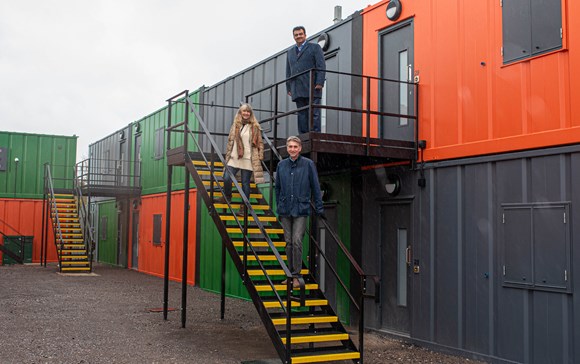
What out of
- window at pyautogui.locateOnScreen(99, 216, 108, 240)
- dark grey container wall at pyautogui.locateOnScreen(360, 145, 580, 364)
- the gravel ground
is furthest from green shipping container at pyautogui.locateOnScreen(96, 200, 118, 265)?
dark grey container wall at pyautogui.locateOnScreen(360, 145, 580, 364)

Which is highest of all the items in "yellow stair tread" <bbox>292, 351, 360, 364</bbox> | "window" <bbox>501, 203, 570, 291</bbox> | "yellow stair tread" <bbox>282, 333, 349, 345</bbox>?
"window" <bbox>501, 203, 570, 291</bbox>

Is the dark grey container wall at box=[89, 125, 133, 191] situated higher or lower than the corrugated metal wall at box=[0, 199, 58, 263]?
higher

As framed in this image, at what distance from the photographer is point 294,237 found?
26.1 feet

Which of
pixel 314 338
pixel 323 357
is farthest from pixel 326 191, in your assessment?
pixel 323 357

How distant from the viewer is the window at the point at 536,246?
747 cm

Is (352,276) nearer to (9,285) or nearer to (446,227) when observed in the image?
(446,227)

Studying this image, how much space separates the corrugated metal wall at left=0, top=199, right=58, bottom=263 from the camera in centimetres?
2548

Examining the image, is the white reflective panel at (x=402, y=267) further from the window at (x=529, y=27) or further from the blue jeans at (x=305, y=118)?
the window at (x=529, y=27)

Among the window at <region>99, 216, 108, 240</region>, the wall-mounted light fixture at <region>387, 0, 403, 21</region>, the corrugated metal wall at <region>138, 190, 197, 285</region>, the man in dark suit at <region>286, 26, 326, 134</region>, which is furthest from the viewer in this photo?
the window at <region>99, 216, 108, 240</region>

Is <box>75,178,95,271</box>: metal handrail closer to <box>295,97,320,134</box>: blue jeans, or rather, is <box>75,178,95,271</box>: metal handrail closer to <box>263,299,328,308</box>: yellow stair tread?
<box>295,97,320,134</box>: blue jeans

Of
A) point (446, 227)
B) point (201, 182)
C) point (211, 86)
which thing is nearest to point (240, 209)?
point (201, 182)

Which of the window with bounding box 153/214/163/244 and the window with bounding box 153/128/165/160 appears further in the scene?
the window with bounding box 153/128/165/160

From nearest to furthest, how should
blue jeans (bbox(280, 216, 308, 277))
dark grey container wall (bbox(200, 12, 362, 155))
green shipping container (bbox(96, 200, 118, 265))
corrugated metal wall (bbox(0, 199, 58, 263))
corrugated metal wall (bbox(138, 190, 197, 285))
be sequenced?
blue jeans (bbox(280, 216, 308, 277))
dark grey container wall (bbox(200, 12, 362, 155))
corrugated metal wall (bbox(138, 190, 197, 285))
corrugated metal wall (bbox(0, 199, 58, 263))
green shipping container (bbox(96, 200, 118, 265))

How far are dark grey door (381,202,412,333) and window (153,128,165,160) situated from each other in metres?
12.7
